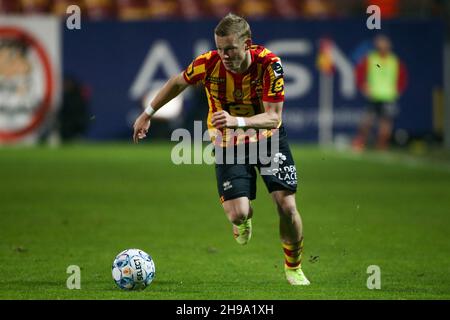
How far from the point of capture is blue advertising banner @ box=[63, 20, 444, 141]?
26000 millimetres

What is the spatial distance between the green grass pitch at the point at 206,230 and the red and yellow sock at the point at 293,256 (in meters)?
0.15

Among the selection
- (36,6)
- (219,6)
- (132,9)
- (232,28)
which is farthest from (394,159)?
(232,28)

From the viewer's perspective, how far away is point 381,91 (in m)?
24.7

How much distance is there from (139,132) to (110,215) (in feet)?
15.7

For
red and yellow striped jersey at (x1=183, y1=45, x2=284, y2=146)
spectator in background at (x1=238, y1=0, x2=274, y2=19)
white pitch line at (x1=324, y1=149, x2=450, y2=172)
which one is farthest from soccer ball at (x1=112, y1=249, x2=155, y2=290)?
spectator in background at (x1=238, y1=0, x2=274, y2=19)

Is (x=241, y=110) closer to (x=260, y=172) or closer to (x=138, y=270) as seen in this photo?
(x=260, y=172)

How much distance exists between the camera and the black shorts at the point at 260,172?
8.57 m

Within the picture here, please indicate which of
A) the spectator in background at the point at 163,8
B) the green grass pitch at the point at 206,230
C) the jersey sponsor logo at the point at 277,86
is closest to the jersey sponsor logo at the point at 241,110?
the jersey sponsor logo at the point at 277,86

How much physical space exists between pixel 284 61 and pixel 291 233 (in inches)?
687

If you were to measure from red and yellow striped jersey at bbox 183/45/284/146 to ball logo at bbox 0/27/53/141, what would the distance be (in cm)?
1692

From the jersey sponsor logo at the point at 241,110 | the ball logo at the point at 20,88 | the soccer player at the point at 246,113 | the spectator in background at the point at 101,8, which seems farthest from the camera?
the spectator in background at the point at 101,8

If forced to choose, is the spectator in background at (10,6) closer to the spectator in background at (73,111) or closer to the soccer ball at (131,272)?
the spectator in background at (73,111)
